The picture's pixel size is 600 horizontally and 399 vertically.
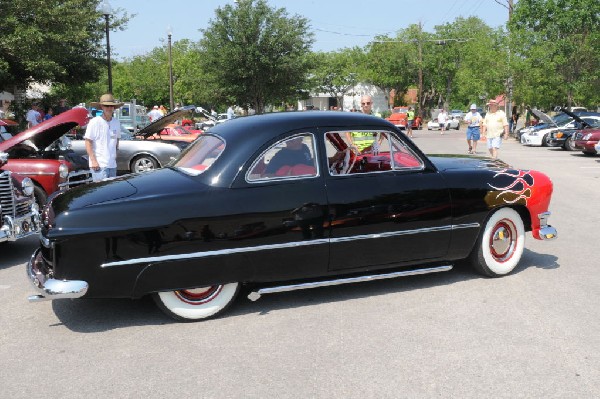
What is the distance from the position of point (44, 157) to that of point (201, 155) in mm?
5283

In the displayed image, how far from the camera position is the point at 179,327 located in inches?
175

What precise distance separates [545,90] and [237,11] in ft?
56.8

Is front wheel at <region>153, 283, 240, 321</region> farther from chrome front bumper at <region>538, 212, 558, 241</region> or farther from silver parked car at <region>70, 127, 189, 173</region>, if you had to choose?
silver parked car at <region>70, 127, 189, 173</region>

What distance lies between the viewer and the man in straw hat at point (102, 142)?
780cm

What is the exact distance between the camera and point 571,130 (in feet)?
74.6

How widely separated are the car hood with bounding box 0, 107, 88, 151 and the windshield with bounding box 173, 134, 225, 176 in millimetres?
3958

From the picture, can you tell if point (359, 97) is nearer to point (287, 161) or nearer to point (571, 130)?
point (571, 130)

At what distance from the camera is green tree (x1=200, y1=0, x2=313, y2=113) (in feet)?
102

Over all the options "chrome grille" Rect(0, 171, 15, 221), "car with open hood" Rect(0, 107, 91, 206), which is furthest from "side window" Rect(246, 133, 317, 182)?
"car with open hood" Rect(0, 107, 91, 206)

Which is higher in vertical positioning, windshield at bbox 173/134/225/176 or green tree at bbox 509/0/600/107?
green tree at bbox 509/0/600/107

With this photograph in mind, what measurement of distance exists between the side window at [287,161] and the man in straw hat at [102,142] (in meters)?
4.00

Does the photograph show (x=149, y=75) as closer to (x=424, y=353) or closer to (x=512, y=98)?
(x=512, y=98)

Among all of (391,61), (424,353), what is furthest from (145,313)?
(391,61)

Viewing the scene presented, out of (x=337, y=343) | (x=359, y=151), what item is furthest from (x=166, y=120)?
(x=337, y=343)
